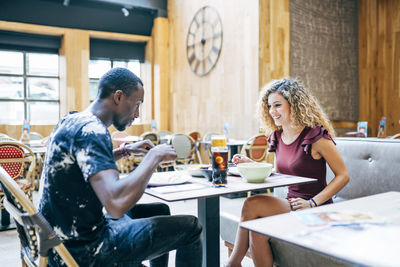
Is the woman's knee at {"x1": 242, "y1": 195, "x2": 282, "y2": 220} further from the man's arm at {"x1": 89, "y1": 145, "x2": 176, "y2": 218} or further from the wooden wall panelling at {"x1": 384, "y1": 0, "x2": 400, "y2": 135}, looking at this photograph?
the wooden wall panelling at {"x1": 384, "y1": 0, "x2": 400, "y2": 135}

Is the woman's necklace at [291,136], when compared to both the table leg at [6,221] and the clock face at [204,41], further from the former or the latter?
the clock face at [204,41]

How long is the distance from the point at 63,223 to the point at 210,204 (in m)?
0.69

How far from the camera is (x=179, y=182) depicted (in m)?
1.66

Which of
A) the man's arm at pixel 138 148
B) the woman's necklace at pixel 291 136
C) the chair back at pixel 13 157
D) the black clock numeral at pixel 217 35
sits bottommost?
the chair back at pixel 13 157

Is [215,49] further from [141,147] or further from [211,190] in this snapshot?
[211,190]

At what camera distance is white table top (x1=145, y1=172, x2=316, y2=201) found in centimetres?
139

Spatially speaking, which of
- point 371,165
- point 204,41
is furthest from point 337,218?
point 204,41

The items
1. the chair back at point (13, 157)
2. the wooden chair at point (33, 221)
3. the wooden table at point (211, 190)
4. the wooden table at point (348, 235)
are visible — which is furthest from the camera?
the chair back at point (13, 157)

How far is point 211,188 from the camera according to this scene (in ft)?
5.06

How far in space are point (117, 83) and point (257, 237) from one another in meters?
0.96

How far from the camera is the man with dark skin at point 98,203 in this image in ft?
3.78

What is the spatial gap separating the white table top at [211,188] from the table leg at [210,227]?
0.11m

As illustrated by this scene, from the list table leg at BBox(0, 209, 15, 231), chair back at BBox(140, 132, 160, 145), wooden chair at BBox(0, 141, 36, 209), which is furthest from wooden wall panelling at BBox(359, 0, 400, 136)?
table leg at BBox(0, 209, 15, 231)

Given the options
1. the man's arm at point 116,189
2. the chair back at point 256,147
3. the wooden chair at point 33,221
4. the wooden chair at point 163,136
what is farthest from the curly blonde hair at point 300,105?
the wooden chair at point 163,136
